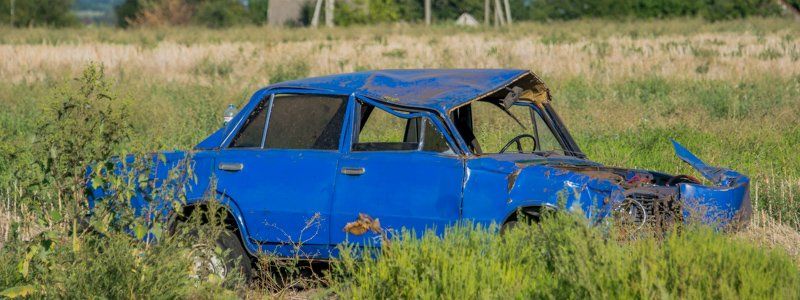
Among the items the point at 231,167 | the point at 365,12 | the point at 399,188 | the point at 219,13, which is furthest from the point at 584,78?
the point at 219,13

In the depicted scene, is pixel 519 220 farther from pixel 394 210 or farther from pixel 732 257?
pixel 732 257

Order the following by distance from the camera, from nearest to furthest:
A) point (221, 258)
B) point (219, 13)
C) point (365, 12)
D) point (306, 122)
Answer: point (221, 258) → point (306, 122) → point (365, 12) → point (219, 13)

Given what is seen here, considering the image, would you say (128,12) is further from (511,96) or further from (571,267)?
(571,267)

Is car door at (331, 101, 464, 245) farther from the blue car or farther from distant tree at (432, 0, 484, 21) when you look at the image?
distant tree at (432, 0, 484, 21)

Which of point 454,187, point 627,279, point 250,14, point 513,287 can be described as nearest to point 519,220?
point 454,187

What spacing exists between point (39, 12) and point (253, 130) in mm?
87950

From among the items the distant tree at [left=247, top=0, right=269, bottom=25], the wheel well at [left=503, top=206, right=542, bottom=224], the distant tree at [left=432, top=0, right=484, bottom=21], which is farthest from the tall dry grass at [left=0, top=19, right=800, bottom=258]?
the distant tree at [left=247, top=0, right=269, bottom=25]

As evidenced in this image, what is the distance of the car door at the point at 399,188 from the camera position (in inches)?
297

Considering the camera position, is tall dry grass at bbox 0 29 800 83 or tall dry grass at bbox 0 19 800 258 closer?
tall dry grass at bbox 0 19 800 258

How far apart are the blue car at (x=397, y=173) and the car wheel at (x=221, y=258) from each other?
0.02m

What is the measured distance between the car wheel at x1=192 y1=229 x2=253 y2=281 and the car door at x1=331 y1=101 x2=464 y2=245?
746 mm

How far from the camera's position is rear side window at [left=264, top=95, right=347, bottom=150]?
826 cm

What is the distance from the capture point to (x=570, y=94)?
881 inches

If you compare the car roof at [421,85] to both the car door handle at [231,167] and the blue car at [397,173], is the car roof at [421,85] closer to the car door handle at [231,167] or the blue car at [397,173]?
the blue car at [397,173]
